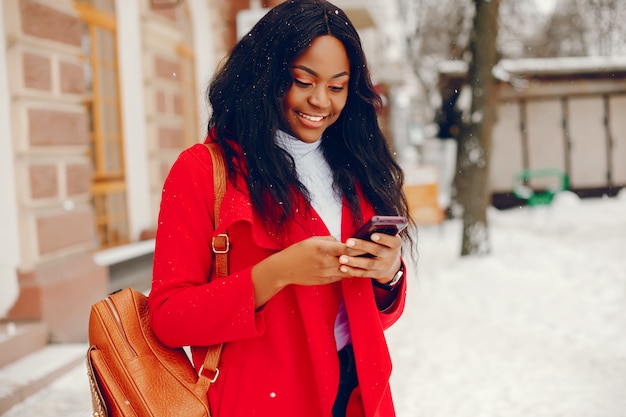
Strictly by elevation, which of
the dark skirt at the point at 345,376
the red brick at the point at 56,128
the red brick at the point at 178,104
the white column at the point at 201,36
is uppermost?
the white column at the point at 201,36

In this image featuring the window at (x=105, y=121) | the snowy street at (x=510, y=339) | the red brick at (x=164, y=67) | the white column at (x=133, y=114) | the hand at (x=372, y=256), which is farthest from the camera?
the red brick at (x=164, y=67)

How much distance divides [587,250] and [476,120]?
2862 mm

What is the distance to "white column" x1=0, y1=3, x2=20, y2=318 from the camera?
4.96 metres

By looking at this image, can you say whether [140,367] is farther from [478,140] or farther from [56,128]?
[478,140]

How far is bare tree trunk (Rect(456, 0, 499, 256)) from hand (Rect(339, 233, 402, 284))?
28.3 ft

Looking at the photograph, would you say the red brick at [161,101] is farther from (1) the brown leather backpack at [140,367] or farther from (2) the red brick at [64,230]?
(1) the brown leather backpack at [140,367]

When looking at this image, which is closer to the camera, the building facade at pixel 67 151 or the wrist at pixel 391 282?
the wrist at pixel 391 282

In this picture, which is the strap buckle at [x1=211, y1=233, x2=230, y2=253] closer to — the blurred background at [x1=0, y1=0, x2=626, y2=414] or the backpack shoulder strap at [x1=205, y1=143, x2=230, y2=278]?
the backpack shoulder strap at [x1=205, y1=143, x2=230, y2=278]

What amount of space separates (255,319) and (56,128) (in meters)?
4.49

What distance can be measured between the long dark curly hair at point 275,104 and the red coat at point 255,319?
0.07 m

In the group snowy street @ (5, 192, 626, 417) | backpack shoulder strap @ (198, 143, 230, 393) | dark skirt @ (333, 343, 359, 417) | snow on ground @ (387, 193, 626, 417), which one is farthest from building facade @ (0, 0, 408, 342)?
snow on ground @ (387, 193, 626, 417)

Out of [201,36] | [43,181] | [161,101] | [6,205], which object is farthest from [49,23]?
[201,36]

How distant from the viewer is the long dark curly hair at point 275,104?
1.66 m

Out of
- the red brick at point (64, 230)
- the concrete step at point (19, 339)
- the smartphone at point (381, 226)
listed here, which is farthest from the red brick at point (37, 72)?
the smartphone at point (381, 226)
